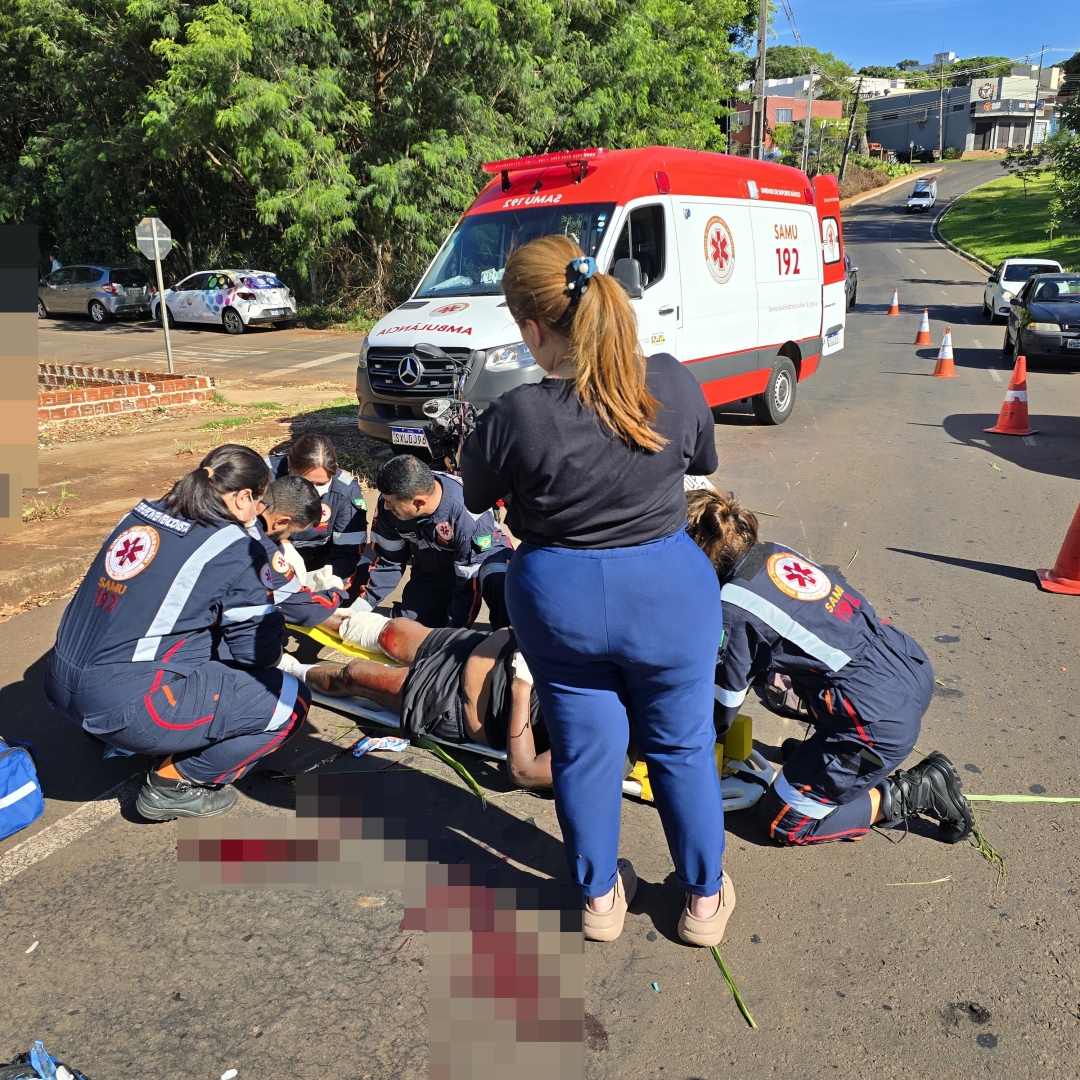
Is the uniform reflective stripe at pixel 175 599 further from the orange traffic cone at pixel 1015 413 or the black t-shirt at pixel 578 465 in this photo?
the orange traffic cone at pixel 1015 413

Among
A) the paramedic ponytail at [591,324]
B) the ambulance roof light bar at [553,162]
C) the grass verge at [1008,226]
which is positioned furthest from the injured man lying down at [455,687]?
the grass verge at [1008,226]

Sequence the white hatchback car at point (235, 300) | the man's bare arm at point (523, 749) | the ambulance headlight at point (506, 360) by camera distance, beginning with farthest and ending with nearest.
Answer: the white hatchback car at point (235, 300), the ambulance headlight at point (506, 360), the man's bare arm at point (523, 749)

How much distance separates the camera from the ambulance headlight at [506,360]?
297 inches

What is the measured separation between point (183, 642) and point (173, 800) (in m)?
0.62

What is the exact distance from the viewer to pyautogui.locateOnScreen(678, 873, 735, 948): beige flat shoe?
2.76 meters

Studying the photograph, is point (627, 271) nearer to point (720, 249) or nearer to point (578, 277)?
point (720, 249)

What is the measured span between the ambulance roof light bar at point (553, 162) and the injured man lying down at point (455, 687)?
18.6 feet

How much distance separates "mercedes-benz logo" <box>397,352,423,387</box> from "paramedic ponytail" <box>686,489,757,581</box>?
517 centimetres

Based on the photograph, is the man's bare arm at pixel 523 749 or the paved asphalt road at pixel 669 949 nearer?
the paved asphalt road at pixel 669 949

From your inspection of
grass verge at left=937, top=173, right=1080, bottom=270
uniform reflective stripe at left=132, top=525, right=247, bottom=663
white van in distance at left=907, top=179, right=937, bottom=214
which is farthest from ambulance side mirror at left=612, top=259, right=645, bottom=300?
white van in distance at left=907, top=179, right=937, bottom=214

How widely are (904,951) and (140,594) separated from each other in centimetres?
272

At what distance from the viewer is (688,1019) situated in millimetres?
2549

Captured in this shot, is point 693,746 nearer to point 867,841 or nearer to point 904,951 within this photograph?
point 904,951

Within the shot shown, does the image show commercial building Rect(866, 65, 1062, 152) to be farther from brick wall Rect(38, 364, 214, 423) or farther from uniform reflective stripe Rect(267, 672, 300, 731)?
uniform reflective stripe Rect(267, 672, 300, 731)
